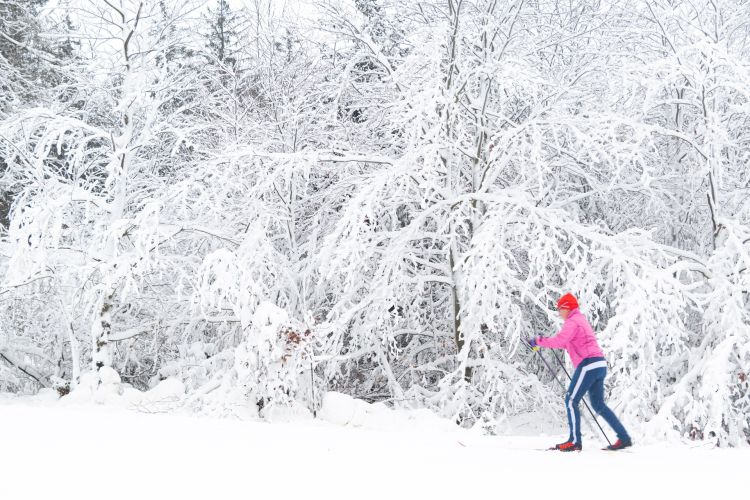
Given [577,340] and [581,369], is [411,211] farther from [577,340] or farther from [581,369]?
[581,369]

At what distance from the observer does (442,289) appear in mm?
12688

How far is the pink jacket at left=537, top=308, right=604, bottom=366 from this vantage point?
590 centimetres

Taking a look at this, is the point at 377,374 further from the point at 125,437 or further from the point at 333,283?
the point at 125,437

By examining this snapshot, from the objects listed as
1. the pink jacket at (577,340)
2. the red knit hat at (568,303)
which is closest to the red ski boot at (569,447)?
the pink jacket at (577,340)

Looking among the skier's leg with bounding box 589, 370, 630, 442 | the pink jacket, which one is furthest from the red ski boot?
the pink jacket

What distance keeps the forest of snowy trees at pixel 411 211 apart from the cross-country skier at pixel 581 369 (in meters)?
2.49

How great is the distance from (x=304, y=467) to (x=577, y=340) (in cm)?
289

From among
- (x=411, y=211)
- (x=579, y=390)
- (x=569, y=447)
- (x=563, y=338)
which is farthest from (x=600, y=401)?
(x=411, y=211)

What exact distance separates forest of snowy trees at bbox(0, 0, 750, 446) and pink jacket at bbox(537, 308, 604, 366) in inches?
98.7

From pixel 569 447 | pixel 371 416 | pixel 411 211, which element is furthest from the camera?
pixel 411 211

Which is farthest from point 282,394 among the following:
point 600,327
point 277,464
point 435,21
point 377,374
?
point 435,21

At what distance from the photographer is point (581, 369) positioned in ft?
19.5

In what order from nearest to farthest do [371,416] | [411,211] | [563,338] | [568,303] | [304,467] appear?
[304,467] < [563,338] < [568,303] < [371,416] < [411,211]

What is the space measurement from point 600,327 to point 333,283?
4853mm
